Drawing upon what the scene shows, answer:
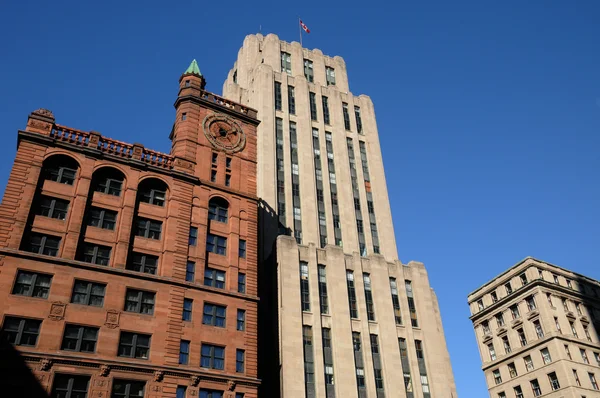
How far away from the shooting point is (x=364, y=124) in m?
93.9

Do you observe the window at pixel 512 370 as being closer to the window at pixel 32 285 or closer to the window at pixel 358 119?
the window at pixel 358 119

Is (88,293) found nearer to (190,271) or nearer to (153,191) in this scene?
(190,271)

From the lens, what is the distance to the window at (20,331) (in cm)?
4012

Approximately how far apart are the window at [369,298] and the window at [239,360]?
1886 cm

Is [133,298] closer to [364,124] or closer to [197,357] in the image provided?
[197,357]

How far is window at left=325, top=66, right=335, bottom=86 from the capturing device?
100562 millimetres

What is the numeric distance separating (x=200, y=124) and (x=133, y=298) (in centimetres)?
2173

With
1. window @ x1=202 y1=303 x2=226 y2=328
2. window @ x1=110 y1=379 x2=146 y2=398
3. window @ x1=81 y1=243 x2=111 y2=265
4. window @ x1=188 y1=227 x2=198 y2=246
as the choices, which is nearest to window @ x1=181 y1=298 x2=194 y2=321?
window @ x1=202 y1=303 x2=226 y2=328

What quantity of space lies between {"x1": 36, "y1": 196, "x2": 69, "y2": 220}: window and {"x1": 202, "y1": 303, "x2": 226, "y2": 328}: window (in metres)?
14.8

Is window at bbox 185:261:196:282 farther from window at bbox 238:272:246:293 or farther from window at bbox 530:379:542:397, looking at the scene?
window at bbox 530:379:542:397

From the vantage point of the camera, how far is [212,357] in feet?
154

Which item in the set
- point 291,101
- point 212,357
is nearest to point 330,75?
point 291,101

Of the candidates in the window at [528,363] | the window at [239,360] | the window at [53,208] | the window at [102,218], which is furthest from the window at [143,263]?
the window at [528,363]

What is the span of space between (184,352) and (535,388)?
191ft
